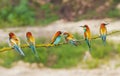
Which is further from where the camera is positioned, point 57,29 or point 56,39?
point 57,29

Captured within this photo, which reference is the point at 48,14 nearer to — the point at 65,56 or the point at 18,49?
the point at 65,56

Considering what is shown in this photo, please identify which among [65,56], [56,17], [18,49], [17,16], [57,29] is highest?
[18,49]

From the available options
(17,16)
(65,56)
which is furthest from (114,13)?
(65,56)

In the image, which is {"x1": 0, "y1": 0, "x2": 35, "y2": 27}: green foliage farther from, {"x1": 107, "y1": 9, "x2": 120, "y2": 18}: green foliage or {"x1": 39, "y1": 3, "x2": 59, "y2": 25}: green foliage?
{"x1": 107, "y1": 9, "x2": 120, "y2": 18}: green foliage

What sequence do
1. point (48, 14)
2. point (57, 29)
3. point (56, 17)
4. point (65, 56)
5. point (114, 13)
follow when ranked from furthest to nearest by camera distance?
point (48, 14) → point (56, 17) → point (114, 13) → point (57, 29) → point (65, 56)

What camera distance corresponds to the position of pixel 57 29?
1402cm

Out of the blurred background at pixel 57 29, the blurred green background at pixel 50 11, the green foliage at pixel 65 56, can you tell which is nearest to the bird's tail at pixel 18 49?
the blurred background at pixel 57 29

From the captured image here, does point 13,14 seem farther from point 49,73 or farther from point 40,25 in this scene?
point 49,73

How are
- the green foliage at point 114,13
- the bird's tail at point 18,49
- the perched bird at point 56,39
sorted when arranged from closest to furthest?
the bird's tail at point 18,49, the perched bird at point 56,39, the green foliage at point 114,13

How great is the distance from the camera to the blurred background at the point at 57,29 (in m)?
12.3

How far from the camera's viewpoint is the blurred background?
40.2 feet

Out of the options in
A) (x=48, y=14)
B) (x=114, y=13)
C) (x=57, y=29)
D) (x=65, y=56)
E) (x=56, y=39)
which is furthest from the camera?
(x=48, y=14)

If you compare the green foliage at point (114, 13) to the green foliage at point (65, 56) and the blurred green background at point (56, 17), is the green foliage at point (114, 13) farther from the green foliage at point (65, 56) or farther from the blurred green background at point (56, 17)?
the green foliage at point (65, 56)

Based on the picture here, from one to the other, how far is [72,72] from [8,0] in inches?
160
